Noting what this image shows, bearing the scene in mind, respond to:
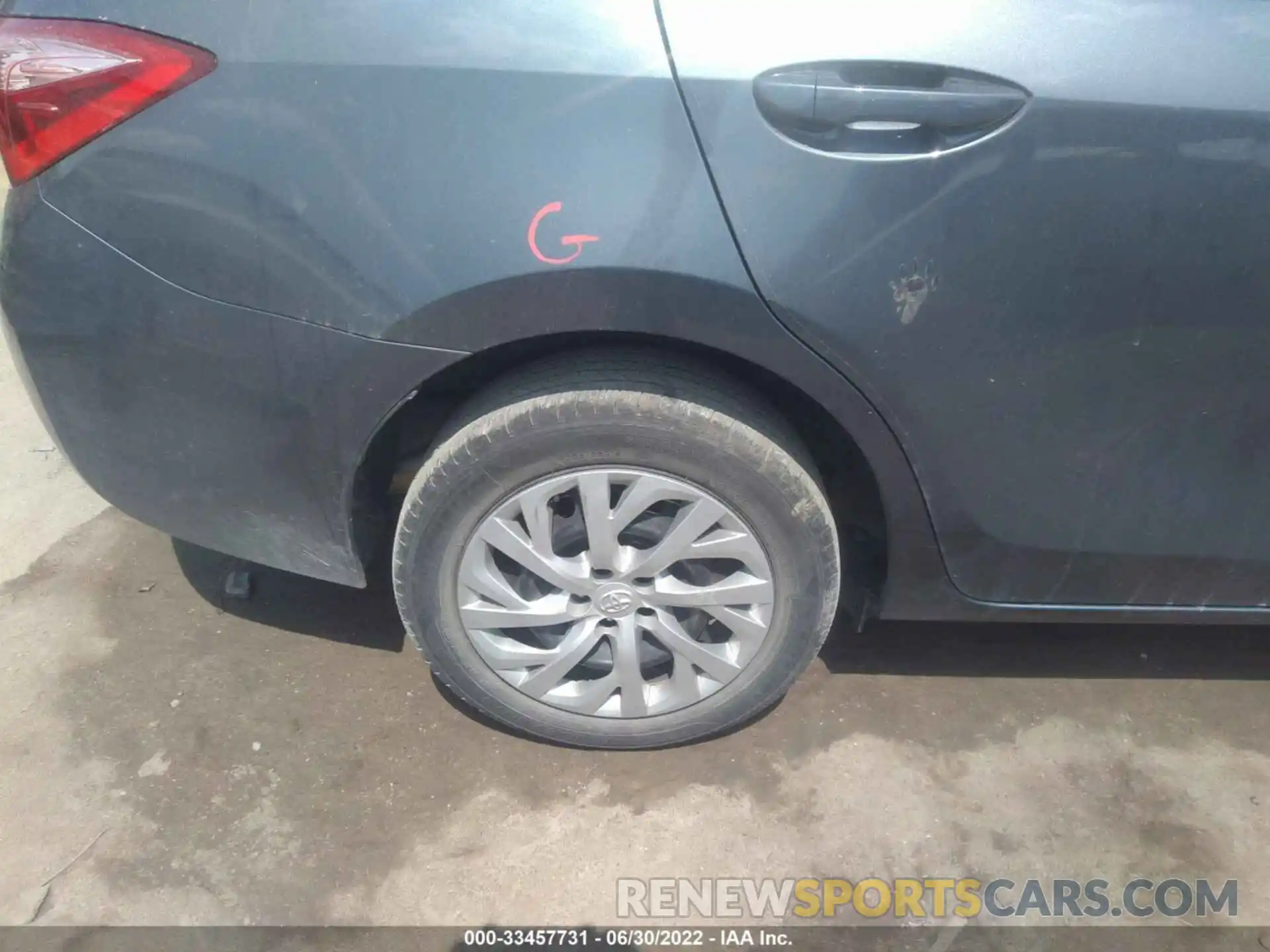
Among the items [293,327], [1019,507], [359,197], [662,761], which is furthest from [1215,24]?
[662,761]

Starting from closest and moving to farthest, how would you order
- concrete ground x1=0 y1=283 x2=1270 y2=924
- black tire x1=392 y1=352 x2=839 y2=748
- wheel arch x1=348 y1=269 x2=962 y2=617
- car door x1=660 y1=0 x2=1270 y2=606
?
car door x1=660 y1=0 x2=1270 y2=606, wheel arch x1=348 y1=269 x2=962 y2=617, black tire x1=392 y1=352 x2=839 y2=748, concrete ground x1=0 y1=283 x2=1270 y2=924

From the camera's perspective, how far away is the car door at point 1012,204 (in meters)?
1.54

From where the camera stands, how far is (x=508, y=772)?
84.4 inches

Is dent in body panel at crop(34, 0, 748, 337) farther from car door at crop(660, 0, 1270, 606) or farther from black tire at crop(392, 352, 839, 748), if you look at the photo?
black tire at crop(392, 352, 839, 748)

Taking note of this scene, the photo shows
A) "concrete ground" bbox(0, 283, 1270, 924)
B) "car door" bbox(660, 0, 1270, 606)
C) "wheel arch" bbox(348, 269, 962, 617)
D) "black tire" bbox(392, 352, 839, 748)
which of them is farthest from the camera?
"concrete ground" bbox(0, 283, 1270, 924)

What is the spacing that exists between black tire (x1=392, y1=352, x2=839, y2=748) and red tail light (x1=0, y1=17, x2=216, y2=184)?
73 centimetres

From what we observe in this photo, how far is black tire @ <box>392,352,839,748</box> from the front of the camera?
1785mm

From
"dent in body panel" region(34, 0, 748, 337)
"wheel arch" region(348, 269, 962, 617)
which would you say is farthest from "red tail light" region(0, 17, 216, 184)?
"wheel arch" region(348, 269, 962, 617)

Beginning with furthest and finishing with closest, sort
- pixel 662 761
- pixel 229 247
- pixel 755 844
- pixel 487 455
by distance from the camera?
pixel 662 761, pixel 755 844, pixel 487 455, pixel 229 247

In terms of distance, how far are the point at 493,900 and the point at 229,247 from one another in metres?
1.26

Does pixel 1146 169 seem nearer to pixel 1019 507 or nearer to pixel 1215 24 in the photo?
pixel 1215 24

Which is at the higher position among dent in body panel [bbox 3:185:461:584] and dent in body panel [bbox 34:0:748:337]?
dent in body panel [bbox 34:0:748:337]

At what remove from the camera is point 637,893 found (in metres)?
1.91

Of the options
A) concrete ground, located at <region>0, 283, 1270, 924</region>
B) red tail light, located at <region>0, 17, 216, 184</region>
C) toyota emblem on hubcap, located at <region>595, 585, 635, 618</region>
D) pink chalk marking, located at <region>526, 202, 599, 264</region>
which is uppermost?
red tail light, located at <region>0, 17, 216, 184</region>
